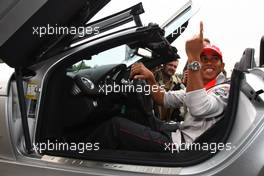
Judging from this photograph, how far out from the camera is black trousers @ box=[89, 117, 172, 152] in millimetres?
2191

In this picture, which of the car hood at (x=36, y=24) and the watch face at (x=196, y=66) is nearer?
the car hood at (x=36, y=24)

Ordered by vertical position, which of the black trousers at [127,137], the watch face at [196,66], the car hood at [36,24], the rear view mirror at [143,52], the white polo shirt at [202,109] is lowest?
the black trousers at [127,137]

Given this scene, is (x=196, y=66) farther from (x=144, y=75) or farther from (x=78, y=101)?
(x=78, y=101)

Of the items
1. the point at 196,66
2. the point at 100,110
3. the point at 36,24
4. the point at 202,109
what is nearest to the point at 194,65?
the point at 196,66

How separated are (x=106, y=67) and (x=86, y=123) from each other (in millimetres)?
448

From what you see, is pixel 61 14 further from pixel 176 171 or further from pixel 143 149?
pixel 176 171

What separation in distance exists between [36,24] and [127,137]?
2.93 feet

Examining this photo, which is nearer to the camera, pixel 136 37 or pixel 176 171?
pixel 176 171

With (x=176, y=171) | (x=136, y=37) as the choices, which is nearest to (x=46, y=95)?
(x=136, y=37)

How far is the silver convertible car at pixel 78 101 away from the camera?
72.1 inches

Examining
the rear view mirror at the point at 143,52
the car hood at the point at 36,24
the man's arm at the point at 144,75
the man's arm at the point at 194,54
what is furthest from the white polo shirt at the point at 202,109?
the car hood at the point at 36,24

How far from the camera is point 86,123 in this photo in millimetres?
2391

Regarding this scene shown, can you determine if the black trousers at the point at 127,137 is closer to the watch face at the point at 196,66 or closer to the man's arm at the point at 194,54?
the man's arm at the point at 194,54

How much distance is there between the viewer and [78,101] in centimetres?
231
